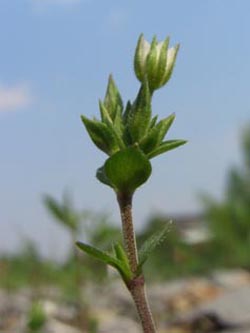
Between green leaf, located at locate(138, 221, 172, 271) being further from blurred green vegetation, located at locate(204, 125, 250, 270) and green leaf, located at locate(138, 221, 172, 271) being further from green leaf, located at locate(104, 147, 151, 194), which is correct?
blurred green vegetation, located at locate(204, 125, 250, 270)

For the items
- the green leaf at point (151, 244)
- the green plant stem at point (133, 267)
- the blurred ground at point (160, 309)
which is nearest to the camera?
the green plant stem at point (133, 267)

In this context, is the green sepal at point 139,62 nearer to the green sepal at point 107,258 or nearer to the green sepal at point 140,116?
the green sepal at point 140,116

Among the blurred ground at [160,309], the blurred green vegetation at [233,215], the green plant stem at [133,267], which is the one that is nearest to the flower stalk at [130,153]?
the green plant stem at [133,267]

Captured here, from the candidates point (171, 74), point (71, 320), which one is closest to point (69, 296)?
point (71, 320)

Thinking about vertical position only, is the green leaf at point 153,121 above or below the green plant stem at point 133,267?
above

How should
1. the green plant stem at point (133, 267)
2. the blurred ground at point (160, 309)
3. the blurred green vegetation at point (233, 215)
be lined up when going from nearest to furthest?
1. the green plant stem at point (133, 267)
2. the blurred ground at point (160, 309)
3. the blurred green vegetation at point (233, 215)

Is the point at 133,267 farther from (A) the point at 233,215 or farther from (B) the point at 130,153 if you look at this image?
(A) the point at 233,215

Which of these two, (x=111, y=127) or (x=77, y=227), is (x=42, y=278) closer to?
(x=77, y=227)

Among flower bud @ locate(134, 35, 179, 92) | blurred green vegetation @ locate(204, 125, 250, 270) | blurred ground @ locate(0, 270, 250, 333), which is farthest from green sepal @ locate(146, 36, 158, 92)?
blurred green vegetation @ locate(204, 125, 250, 270)
